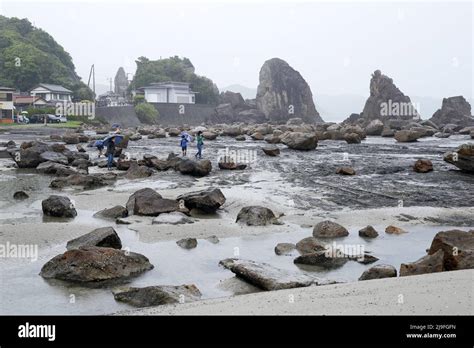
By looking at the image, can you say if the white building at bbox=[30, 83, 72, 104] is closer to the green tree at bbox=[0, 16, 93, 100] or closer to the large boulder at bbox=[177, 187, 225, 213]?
the green tree at bbox=[0, 16, 93, 100]

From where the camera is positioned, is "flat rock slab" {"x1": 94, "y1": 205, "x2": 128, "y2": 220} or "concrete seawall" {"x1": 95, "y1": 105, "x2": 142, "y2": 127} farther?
"concrete seawall" {"x1": 95, "y1": 105, "x2": 142, "y2": 127}

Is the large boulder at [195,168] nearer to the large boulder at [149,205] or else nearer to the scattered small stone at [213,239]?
the large boulder at [149,205]

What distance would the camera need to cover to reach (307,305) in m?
6.12

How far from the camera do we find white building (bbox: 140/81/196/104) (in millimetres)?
95562

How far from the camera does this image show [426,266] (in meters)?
7.99

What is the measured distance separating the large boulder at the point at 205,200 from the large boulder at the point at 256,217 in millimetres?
1109

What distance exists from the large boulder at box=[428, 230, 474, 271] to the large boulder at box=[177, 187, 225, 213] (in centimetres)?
639

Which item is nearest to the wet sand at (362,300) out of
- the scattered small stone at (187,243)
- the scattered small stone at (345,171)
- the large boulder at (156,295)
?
the large boulder at (156,295)

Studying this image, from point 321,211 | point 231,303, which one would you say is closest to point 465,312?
point 231,303


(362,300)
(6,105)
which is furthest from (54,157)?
(6,105)

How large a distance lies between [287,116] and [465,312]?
101996mm

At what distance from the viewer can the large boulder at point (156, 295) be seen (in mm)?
7027

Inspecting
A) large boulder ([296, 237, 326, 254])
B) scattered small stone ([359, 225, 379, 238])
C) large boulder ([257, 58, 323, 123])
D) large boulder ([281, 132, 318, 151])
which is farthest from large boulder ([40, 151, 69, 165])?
large boulder ([257, 58, 323, 123])
